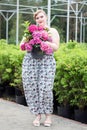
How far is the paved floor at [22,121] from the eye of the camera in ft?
17.2

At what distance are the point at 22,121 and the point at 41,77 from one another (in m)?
0.77

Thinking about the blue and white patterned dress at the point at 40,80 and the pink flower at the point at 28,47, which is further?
the blue and white patterned dress at the point at 40,80

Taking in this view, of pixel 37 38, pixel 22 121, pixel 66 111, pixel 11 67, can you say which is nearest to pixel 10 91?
pixel 11 67

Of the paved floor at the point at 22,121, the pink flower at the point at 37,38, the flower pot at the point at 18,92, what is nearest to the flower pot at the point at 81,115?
the paved floor at the point at 22,121

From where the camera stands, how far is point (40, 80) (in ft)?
17.2

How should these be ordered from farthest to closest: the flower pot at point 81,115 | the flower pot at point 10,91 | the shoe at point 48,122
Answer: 1. the flower pot at point 10,91
2. the flower pot at point 81,115
3. the shoe at point 48,122

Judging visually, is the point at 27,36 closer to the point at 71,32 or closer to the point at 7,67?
the point at 7,67

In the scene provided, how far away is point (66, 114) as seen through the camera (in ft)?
20.4

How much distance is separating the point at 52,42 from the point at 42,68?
0.37 meters

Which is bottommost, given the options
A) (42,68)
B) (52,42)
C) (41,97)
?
(41,97)

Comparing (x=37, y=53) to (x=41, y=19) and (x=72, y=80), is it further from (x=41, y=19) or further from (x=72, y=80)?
(x=72, y=80)

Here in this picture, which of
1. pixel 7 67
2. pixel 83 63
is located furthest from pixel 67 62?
pixel 7 67

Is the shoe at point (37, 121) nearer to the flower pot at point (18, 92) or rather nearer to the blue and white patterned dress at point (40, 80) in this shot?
the blue and white patterned dress at point (40, 80)

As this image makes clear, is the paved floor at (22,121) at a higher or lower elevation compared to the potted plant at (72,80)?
lower
